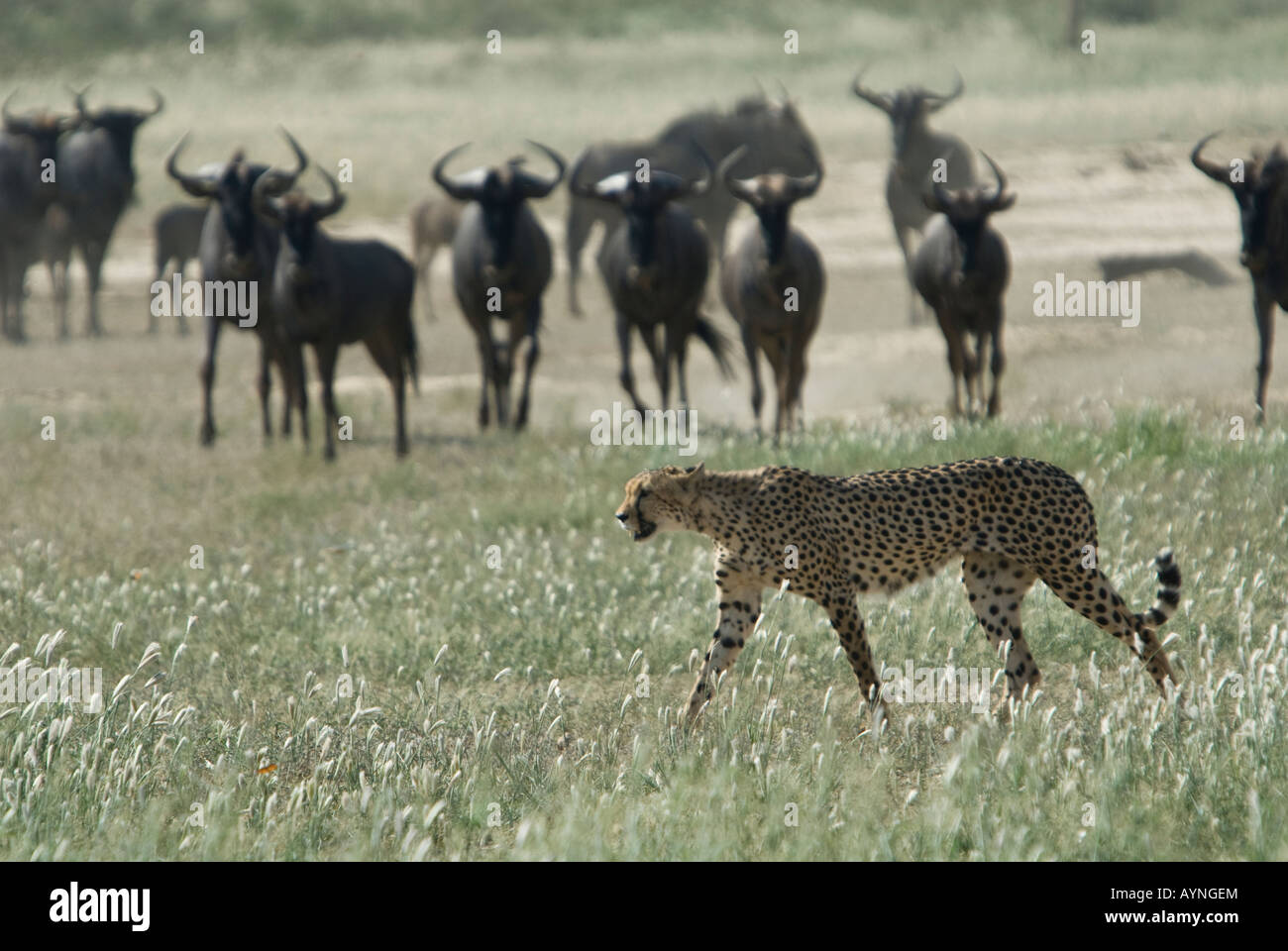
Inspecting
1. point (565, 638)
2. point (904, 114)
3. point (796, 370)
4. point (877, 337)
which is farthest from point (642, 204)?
point (904, 114)

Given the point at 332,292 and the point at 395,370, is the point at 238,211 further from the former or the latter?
the point at 395,370

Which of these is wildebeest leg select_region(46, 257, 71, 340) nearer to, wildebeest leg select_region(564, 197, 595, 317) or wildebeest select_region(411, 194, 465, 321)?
wildebeest select_region(411, 194, 465, 321)

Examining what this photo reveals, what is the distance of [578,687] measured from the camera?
762cm

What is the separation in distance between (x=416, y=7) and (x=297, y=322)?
43.0m

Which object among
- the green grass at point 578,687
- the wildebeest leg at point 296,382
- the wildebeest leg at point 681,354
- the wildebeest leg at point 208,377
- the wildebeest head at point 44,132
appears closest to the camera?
the green grass at point 578,687

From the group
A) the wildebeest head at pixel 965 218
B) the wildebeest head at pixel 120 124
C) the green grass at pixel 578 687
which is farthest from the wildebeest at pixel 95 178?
the wildebeest head at pixel 965 218

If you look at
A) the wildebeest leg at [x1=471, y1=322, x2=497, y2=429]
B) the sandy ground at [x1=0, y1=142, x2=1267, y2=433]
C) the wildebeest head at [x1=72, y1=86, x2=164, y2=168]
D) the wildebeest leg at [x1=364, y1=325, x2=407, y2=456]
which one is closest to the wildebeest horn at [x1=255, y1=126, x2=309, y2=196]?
the wildebeest leg at [x1=364, y1=325, x2=407, y2=456]

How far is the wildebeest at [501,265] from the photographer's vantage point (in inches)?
621

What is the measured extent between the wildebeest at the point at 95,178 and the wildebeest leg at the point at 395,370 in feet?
29.5

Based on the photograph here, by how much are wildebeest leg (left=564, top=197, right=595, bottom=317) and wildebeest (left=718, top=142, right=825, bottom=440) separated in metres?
10.9

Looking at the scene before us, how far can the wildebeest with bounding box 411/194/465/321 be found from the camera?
85.2ft

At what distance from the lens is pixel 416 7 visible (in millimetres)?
55094

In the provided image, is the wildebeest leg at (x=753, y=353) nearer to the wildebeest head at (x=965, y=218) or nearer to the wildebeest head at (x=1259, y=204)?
the wildebeest head at (x=965, y=218)

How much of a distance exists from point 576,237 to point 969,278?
42.7 feet
